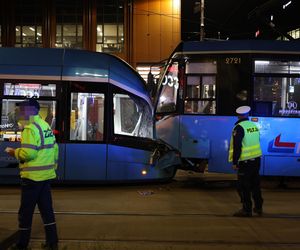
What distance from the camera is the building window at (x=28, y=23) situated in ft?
91.9

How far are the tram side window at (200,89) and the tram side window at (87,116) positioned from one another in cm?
207

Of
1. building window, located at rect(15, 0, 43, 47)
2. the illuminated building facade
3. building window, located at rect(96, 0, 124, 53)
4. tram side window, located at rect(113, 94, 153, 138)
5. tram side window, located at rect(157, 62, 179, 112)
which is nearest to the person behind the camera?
tram side window, located at rect(113, 94, 153, 138)

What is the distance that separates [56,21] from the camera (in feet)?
91.9

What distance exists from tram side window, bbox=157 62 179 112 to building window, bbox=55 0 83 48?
15.8 m

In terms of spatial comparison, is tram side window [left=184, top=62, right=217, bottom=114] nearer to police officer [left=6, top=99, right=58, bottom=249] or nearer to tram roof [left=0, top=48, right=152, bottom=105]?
tram roof [left=0, top=48, right=152, bottom=105]

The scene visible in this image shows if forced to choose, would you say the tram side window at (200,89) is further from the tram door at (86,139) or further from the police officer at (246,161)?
the police officer at (246,161)

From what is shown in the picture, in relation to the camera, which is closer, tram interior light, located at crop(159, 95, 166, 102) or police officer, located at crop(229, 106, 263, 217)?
police officer, located at crop(229, 106, 263, 217)

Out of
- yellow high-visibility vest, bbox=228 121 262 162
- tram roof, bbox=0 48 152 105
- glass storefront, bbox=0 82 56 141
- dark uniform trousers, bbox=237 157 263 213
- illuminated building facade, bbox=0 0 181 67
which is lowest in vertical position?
dark uniform trousers, bbox=237 157 263 213

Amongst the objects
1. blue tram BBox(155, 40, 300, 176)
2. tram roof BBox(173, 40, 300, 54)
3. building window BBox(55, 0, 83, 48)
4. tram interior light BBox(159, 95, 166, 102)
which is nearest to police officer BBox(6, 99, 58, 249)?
blue tram BBox(155, 40, 300, 176)

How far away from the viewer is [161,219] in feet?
27.9

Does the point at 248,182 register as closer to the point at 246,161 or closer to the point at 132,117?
the point at 246,161

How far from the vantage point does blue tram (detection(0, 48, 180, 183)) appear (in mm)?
11461

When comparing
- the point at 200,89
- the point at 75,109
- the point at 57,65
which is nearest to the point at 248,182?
the point at 200,89

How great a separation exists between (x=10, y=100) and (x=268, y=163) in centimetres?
601
